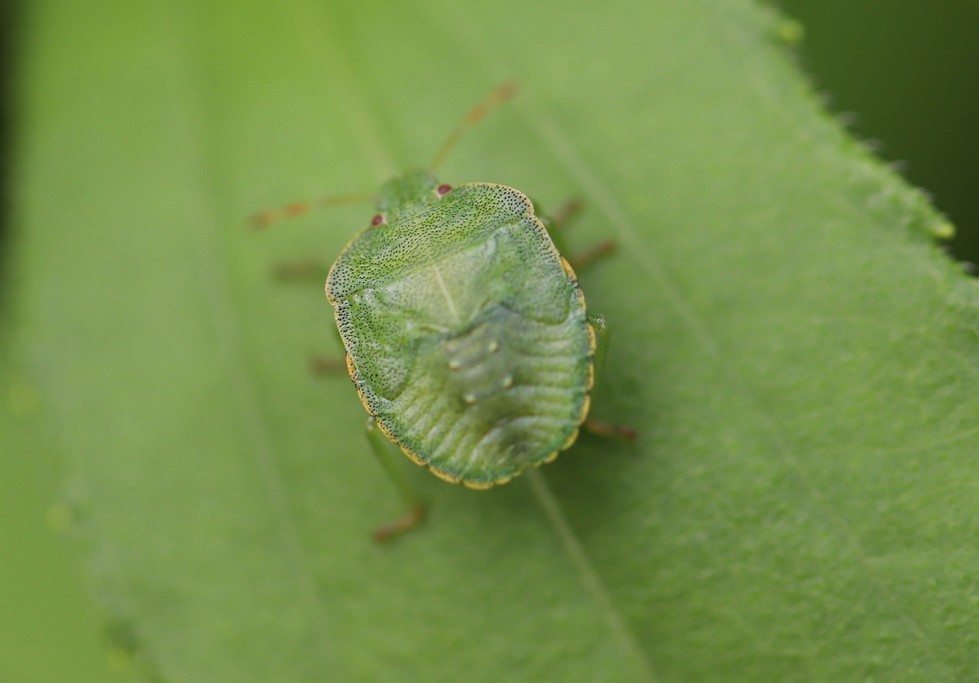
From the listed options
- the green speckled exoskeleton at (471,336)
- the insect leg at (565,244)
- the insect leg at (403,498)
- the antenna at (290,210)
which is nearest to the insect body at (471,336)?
the green speckled exoskeleton at (471,336)

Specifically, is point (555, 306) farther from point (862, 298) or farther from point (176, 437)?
point (176, 437)

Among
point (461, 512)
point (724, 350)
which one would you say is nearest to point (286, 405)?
point (461, 512)

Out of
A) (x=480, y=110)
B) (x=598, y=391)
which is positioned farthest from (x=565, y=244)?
(x=480, y=110)

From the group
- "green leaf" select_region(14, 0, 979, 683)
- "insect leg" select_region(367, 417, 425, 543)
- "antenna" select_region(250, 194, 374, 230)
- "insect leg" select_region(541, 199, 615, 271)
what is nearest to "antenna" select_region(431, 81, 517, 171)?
"green leaf" select_region(14, 0, 979, 683)

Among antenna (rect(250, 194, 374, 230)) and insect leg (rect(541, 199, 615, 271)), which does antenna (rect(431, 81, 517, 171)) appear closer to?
antenna (rect(250, 194, 374, 230))

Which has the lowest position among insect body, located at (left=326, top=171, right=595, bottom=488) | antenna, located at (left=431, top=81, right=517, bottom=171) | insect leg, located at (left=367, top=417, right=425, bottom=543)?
insect leg, located at (left=367, top=417, right=425, bottom=543)

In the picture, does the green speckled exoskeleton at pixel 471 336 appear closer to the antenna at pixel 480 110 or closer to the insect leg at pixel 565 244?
the insect leg at pixel 565 244

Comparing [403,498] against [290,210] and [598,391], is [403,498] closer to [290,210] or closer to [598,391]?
[598,391]
